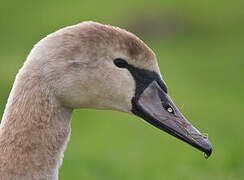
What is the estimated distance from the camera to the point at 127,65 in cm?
315

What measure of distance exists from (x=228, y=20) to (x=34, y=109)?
14.9 m

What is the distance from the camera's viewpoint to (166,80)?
12.3 m

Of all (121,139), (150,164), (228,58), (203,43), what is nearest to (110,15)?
(203,43)

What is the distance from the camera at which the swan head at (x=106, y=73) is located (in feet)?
9.86

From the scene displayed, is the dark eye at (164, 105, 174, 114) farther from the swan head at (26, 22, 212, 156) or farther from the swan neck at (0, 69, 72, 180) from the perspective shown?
the swan neck at (0, 69, 72, 180)

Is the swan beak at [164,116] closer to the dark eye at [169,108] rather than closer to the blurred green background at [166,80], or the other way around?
the dark eye at [169,108]

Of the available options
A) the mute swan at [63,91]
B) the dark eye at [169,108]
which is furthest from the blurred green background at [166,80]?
the mute swan at [63,91]

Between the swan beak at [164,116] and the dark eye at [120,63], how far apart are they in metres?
0.21

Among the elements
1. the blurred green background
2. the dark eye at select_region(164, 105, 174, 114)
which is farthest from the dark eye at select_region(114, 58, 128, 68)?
the blurred green background

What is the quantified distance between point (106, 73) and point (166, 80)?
922 centimetres

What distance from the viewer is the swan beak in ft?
10.5

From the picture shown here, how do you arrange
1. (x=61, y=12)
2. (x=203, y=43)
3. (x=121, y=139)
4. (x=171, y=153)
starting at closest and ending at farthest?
(x=171, y=153)
(x=121, y=139)
(x=203, y=43)
(x=61, y=12)

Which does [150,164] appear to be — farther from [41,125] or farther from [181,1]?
[181,1]

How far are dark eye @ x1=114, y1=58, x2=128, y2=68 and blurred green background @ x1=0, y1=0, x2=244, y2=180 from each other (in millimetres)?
2839
